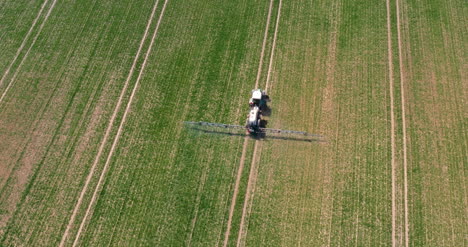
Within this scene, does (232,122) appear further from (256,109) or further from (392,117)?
(392,117)

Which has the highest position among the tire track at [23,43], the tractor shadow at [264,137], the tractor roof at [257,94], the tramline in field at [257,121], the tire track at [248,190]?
the tire track at [23,43]

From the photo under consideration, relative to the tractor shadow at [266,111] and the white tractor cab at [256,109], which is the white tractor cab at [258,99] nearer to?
the white tractor cab at [256,109]

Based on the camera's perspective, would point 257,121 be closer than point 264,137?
Yes

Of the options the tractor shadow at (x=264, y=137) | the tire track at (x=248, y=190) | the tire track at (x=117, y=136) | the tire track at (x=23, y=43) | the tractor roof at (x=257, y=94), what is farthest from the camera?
the tire track at (x=23, y=43)

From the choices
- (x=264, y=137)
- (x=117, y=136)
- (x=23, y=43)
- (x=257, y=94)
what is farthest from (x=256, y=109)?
(x=23, y=43)

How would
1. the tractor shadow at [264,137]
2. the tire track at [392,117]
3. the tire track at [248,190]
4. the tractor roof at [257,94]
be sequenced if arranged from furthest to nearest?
the tractor roof at [257,94] → the tractor shadow at [264,137] → the tire track at [248,190] → the tire track at [392,117]

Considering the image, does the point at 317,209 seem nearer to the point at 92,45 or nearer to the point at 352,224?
the point at 352,224

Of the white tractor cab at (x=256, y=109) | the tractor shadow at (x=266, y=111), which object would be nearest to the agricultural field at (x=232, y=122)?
the tractor shadow at (x=266, y=111)
